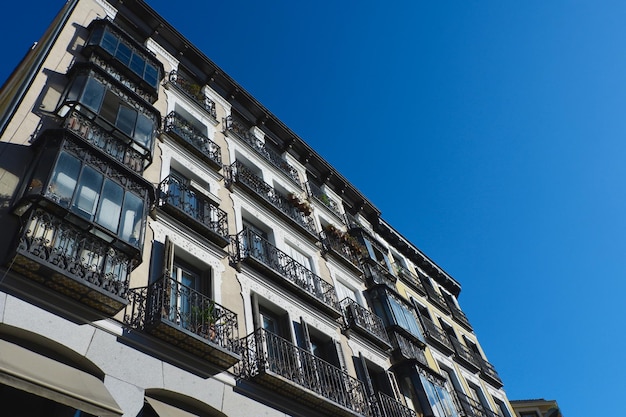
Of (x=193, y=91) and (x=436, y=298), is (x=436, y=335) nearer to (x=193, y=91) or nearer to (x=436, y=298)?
(x=436, y=298)

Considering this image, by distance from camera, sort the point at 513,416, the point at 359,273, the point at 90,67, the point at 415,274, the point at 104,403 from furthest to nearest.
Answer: the point at 415,274 < the point at 513,416 < the point at 359,273 < the point at 90,67 < the point at 104,403

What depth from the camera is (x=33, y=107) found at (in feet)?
34.3

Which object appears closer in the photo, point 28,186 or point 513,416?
point 28,186

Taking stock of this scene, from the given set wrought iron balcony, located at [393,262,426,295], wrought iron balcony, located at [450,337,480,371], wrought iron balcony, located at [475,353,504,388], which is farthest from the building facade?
wrought iron balcony, located at [393,262,426,295]

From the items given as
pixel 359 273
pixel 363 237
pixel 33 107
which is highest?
pixel 363 237

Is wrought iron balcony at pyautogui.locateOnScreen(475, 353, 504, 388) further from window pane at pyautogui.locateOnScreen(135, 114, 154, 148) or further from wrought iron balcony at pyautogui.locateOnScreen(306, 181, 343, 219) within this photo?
window pane at pyautogui.locateOnScreen(135, 114, 154, 148)

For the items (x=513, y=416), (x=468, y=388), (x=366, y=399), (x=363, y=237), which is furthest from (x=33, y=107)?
(x=513, y=416)

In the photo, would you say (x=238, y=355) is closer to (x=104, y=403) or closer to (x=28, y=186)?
(x=104, y=403)

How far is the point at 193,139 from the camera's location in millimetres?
14984

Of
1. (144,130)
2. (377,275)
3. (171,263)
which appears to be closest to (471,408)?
(377,275)

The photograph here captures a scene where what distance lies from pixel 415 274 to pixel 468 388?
7.36 m

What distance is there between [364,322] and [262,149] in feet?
25.6

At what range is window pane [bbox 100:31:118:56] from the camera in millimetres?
13359

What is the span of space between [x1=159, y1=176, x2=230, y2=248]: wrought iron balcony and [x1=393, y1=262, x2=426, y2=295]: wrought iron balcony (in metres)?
12.6
